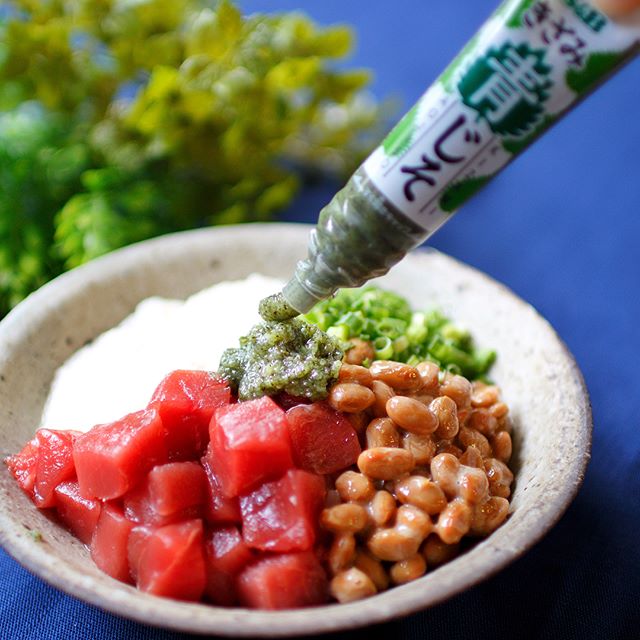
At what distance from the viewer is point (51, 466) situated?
1753mm

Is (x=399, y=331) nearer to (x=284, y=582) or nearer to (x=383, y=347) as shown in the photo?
(x=383, y=347)

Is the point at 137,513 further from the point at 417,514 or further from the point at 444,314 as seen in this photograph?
the point at 444,314

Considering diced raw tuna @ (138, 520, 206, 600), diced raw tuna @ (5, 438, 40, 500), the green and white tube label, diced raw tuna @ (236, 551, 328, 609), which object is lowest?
diced raw tuna @ (5, 438, 40, 500)

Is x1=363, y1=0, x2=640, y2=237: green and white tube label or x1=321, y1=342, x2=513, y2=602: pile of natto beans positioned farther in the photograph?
x1=321, y1=342, x2=513, y2=602: pile of natto beans

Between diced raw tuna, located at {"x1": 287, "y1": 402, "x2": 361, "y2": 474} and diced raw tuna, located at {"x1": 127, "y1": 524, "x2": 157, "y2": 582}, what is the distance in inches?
13.3

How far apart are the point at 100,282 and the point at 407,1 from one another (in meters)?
2.73

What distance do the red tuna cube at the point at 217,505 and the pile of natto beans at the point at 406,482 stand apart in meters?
0.19

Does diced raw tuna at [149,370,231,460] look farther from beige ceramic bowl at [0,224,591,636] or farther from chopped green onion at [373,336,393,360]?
chopped green onion at [373,336,393,360]

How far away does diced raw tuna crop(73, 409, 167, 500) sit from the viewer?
1.61 meters

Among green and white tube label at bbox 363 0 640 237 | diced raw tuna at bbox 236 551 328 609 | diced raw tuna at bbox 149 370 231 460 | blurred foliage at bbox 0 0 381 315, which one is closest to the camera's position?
green and white tube label at bbox 363 0 640 237

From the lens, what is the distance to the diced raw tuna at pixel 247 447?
5.15 ft

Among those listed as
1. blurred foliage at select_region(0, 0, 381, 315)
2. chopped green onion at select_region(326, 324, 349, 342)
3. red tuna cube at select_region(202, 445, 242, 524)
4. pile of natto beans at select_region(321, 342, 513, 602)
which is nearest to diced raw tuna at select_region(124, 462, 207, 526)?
red tuna cube at select_region(202, 445, 242, 524)

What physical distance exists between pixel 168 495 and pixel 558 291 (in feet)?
5.83

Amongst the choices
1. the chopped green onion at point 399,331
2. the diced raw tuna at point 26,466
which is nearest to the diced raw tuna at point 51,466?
the diced raw tuna at point 26,466
